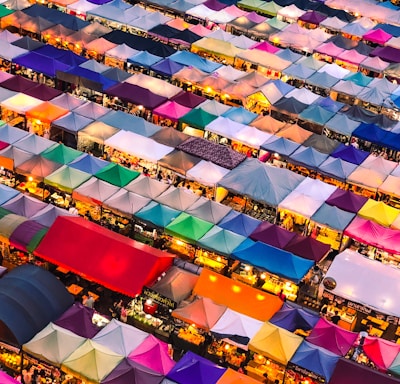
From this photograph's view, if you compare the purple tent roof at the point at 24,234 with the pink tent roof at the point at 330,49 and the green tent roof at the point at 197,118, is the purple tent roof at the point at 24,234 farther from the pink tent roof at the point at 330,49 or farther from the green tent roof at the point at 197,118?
the pink tent roof at the point at 330,49

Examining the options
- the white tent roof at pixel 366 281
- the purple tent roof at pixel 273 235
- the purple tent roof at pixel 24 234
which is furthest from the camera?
the purple tent roof at pixel 273 235

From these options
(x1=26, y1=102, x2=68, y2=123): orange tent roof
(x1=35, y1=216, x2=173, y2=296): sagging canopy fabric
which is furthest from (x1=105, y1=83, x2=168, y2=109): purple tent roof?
(x1=35, y1=216, x2=173, y2=296): sagging canopy fabric

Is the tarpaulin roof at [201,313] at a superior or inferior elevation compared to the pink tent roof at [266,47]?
superior

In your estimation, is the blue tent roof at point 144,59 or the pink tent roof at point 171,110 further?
the blue tent roof at point 144,59

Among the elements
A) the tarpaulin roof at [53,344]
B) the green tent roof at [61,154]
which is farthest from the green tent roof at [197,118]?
the tarpaulin roof at [53,344]

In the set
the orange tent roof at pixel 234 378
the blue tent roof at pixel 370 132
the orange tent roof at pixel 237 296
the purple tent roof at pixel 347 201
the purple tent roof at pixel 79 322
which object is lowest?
the blue tent roof at pixel 370 132

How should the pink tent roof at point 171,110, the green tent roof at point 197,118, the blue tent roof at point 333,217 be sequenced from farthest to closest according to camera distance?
the pink tent roof at point 171,110 → the green tent roof at point 197,118 → the blue tent roof at point 333,217

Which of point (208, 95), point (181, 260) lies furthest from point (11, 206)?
point (208, 95)
